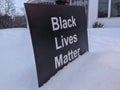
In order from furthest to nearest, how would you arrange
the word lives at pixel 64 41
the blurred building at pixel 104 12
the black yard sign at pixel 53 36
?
the blurred building at pixel 104 12 → the word lives at pixel 64 41 → the black yard sign at pixel 53 36

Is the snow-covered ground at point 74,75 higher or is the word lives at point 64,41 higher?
the word lives at point 64,41

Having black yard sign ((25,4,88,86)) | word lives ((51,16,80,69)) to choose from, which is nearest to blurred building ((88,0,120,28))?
black yard sign ((25,4,88,86))

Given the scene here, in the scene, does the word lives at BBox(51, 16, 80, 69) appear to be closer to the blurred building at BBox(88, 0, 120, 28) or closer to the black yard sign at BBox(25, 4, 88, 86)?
the black yard sign at BBox(25, 4, 88, 86)

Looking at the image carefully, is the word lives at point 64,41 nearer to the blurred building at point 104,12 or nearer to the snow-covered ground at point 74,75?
the snow-covered ground at point 74,75

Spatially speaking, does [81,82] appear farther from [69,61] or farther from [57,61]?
[69,61]

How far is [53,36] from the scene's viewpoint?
9.26ft

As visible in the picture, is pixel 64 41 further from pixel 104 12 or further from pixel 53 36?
pixel 104 12

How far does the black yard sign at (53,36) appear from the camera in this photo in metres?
2.49

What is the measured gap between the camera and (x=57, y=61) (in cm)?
290

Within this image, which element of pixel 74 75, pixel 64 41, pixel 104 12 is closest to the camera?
pixel 74 75

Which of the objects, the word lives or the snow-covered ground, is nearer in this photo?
the snow-covered ground

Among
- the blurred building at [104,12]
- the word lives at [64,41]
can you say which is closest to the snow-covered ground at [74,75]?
the word lives at [64,41]

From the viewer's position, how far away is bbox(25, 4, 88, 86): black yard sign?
2.49 meters

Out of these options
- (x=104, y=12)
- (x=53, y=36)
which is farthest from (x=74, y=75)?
(x=104, y=12)
